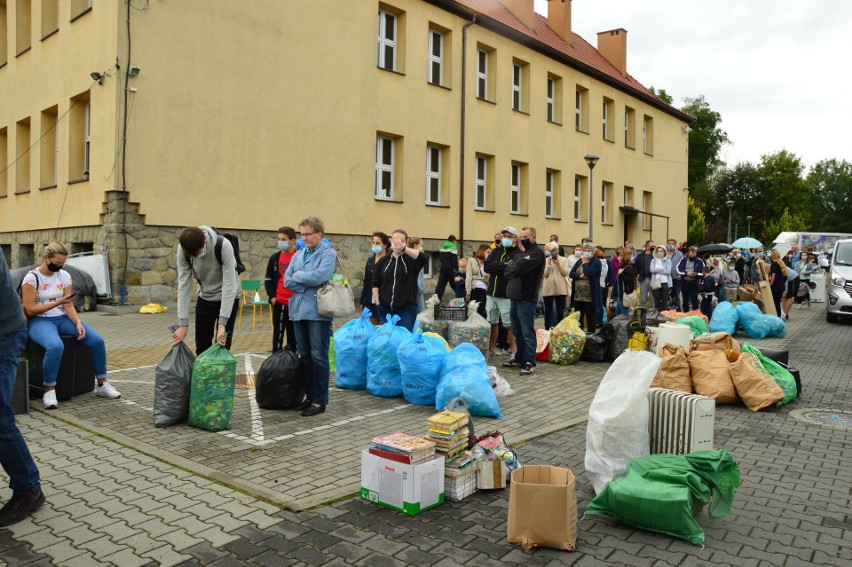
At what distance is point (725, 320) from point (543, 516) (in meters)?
11.3

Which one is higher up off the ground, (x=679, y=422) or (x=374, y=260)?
(x=374, y=260)

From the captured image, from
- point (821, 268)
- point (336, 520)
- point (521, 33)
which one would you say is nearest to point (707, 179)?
point (821, 268)

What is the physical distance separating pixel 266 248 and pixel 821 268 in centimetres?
2024

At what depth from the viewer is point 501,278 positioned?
10016 millimetres

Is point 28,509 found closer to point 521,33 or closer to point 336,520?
point 336,520

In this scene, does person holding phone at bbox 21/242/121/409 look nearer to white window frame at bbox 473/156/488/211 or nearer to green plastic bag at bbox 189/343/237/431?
green plastic bag at bbox 189/343/237/431

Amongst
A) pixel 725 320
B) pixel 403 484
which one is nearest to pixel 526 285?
pixel 403 484

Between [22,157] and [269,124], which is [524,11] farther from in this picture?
[22,157]

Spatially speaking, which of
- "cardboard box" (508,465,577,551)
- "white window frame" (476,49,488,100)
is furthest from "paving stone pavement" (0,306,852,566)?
"white window frame" (476,49,488,100)

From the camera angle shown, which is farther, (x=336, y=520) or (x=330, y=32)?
(x=330, y=32)

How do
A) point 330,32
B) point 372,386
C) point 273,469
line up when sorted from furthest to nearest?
point 330,32
point 372,386
point 273,469

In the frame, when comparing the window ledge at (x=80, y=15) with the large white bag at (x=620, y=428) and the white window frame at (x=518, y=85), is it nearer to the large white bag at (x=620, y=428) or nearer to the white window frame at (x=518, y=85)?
the white window frame at (x=518, y=85)

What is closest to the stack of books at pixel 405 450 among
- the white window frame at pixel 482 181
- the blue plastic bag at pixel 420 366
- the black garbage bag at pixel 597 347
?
the blue plastic bag at pixel 420 366

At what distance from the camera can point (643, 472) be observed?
4309 millimetres
